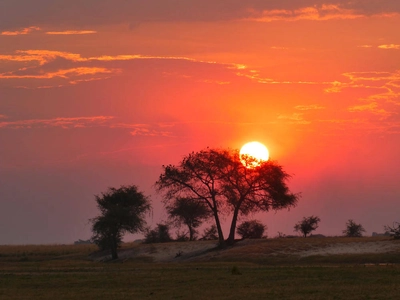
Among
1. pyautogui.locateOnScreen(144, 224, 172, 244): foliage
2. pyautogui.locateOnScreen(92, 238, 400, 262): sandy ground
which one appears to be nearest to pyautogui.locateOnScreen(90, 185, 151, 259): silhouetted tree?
pyautogui.locateOnScreen(92, 238, 400, 262): sandy ground

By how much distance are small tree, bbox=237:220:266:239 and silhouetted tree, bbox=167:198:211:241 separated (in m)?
5.78

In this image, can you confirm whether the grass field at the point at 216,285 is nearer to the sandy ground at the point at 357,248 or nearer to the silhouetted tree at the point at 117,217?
the sandy ground at the point at 357,248

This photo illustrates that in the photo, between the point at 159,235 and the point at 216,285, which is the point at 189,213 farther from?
the point at 216,285

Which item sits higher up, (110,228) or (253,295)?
(110,228)

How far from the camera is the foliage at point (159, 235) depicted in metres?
107

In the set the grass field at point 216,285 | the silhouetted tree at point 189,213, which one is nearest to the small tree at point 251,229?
the silhouetted tree at point 189,213

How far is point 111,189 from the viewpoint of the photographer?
8694 centimetres

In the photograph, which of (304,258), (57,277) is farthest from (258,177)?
(57,277)

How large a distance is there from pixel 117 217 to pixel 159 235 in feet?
90.5

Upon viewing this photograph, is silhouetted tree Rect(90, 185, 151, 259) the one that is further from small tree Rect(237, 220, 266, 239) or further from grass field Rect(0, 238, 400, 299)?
grass field Rect(0, 238, 400, 299)

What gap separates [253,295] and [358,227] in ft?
255

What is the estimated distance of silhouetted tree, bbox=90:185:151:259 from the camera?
80.7 metres

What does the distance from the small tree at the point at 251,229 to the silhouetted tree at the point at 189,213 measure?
18.9 feet

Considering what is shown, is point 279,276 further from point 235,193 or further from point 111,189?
point 111,189
